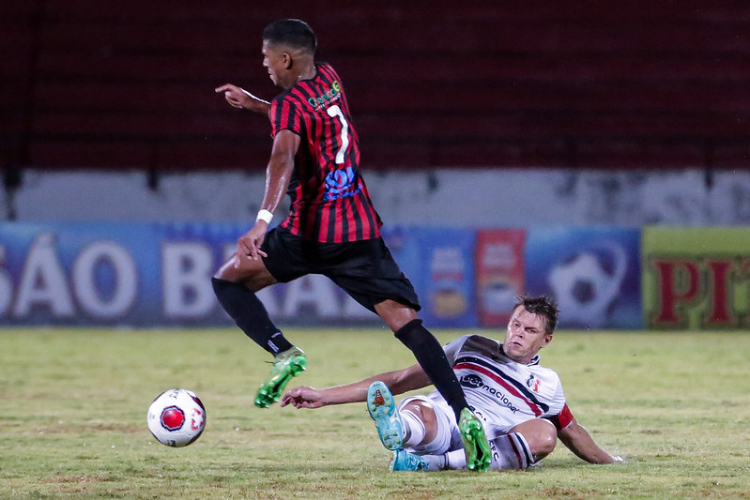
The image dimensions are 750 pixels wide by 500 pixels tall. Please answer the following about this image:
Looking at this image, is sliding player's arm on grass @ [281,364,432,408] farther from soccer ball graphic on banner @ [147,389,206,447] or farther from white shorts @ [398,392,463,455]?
soccer ball graphic on banner @ [147,389,206,447]

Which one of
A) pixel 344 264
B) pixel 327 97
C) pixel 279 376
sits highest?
pixel 327 97

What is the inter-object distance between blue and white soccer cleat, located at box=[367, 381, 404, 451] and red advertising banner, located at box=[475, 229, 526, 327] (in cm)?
777

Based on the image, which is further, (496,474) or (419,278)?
(419,278)

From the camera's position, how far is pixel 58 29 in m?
15.3

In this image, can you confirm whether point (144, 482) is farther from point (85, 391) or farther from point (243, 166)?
point (243, 166)

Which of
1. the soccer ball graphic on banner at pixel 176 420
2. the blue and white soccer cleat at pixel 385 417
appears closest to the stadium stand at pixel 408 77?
the soccer ball graphic on banner at pixel 176 420

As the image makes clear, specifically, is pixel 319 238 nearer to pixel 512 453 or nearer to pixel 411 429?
pixel 411 429

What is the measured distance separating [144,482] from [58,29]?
11705mm

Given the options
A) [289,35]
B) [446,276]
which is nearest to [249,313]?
[289,35]

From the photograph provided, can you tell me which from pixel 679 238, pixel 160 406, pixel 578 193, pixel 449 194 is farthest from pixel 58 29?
→ pixel 160 406

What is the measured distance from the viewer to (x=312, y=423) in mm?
6730

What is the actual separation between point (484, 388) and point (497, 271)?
740 cm

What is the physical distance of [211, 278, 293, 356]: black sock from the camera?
4.95 meters

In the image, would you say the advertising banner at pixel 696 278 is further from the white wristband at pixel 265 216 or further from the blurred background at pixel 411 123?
the white wristband at pixel 265 216
